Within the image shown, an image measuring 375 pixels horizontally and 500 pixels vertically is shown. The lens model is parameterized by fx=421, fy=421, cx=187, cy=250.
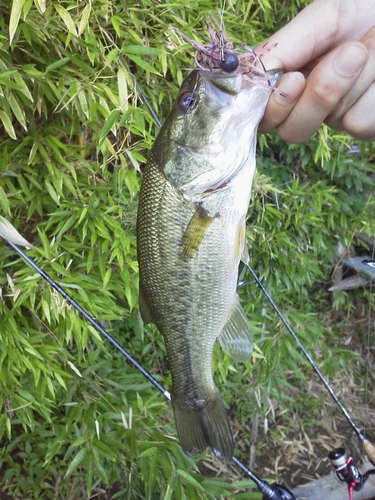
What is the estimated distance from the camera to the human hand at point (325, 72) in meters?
1.14

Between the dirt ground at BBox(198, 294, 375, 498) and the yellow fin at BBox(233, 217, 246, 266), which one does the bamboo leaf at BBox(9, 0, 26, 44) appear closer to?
the yellow fin at BBox(233, 217, 246, 266)

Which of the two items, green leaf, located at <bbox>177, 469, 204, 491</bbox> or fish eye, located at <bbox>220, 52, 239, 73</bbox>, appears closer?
fish eye, located at <bbox>220, 52, 239, 73</bbox>

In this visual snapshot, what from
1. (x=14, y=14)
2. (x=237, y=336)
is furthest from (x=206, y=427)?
(x=14, y=14)

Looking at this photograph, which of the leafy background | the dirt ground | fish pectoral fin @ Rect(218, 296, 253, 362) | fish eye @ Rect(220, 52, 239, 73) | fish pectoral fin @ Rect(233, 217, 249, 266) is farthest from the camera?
the dirt ground

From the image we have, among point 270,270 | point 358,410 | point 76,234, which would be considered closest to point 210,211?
point 76,234

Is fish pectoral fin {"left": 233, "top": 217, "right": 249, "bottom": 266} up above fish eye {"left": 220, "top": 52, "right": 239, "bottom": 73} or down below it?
below

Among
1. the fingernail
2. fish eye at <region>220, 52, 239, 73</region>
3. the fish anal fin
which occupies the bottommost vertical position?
the fish anal fin

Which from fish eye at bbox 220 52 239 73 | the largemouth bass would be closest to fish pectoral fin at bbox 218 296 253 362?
the largemouth bass

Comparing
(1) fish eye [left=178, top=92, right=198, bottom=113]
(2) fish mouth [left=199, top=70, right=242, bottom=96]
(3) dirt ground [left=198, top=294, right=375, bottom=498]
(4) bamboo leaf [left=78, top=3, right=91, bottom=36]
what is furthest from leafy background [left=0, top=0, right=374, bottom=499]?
(3) dirt ground [left=198, top=294, right=375, bottom=498]

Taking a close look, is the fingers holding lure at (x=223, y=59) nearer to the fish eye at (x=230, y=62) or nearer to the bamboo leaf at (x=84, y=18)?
the fish eye at (x=230, y=62)

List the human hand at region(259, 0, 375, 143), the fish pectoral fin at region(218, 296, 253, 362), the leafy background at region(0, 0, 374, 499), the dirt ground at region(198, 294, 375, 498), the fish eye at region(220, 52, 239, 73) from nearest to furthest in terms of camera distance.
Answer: the fish eye at region(220, 52, 239, 73), the human hand at region(259, 0, 375, 143), the fish pectoral fin at region(218, 296, 253, 362), the leafy background at region(0, 0, 374, 499), the dirt ground at region(198, 294, 375, 498)

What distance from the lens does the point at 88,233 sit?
217 centimetres

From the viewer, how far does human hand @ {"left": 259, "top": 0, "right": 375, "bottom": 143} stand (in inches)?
45.0

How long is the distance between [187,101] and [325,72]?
382 mm
